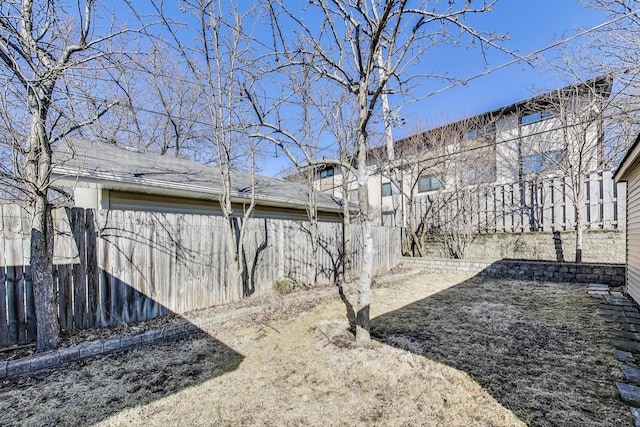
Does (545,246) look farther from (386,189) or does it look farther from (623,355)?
(386,189)

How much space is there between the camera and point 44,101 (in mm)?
2926

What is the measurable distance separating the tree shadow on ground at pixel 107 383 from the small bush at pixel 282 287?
2326mm

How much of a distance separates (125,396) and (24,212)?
7.98 ft

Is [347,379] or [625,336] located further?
[625,336]

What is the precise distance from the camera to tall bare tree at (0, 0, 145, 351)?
278cm

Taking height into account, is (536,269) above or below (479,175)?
below

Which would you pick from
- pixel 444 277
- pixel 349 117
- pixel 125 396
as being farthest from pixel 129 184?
pixel 444 277

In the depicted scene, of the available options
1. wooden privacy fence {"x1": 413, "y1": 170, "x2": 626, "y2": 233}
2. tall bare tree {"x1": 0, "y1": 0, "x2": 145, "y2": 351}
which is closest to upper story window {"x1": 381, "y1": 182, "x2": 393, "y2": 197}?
wooden privacy fence {"x1": 413, "y1": 170, "x2": 626, "y2": 233}

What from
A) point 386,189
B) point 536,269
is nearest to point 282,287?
point 536,269

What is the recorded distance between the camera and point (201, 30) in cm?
439

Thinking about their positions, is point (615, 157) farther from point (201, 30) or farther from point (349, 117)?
point (201, 30)

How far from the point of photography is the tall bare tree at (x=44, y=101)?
2.78 metres

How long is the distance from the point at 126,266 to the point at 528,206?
10.5 m

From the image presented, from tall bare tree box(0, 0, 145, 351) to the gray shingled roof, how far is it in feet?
2.08
